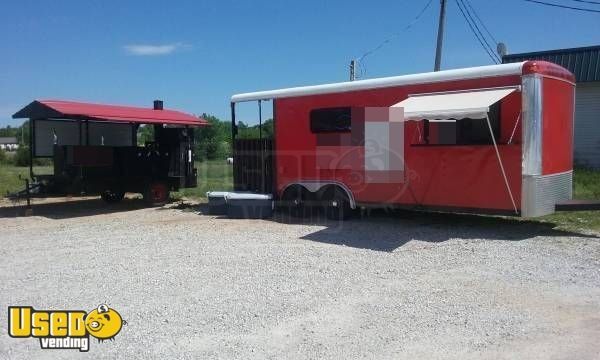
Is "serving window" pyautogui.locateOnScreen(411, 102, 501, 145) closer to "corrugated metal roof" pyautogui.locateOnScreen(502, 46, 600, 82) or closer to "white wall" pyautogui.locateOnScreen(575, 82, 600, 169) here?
"corrugated metal roof" pyautogui.locateOnScreen(502, 46, 600, 82)

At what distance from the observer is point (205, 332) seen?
4461 mm

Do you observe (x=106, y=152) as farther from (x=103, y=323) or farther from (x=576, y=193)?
(x=576, y=193)

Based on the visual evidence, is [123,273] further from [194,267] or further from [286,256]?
[286,256]

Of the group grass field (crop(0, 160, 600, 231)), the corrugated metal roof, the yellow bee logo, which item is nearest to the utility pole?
the corrugated metal roof

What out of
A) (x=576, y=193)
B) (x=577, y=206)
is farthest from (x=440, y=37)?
(x=577, y=206)

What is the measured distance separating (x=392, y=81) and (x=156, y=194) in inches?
303

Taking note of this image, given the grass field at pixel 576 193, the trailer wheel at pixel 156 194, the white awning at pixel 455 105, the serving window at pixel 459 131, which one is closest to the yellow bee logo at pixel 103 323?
the white awning at pixel 455 105

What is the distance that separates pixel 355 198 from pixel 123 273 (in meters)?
4.73

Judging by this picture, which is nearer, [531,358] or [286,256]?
[531,358]

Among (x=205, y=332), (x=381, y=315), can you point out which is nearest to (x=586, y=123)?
(x=381, y=315)

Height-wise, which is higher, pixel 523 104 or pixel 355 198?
pixel 523 104

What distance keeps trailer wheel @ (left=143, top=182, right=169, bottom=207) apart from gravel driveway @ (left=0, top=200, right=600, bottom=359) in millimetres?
4194

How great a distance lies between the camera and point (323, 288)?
5.68m

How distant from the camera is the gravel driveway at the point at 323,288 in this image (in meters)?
4.20
